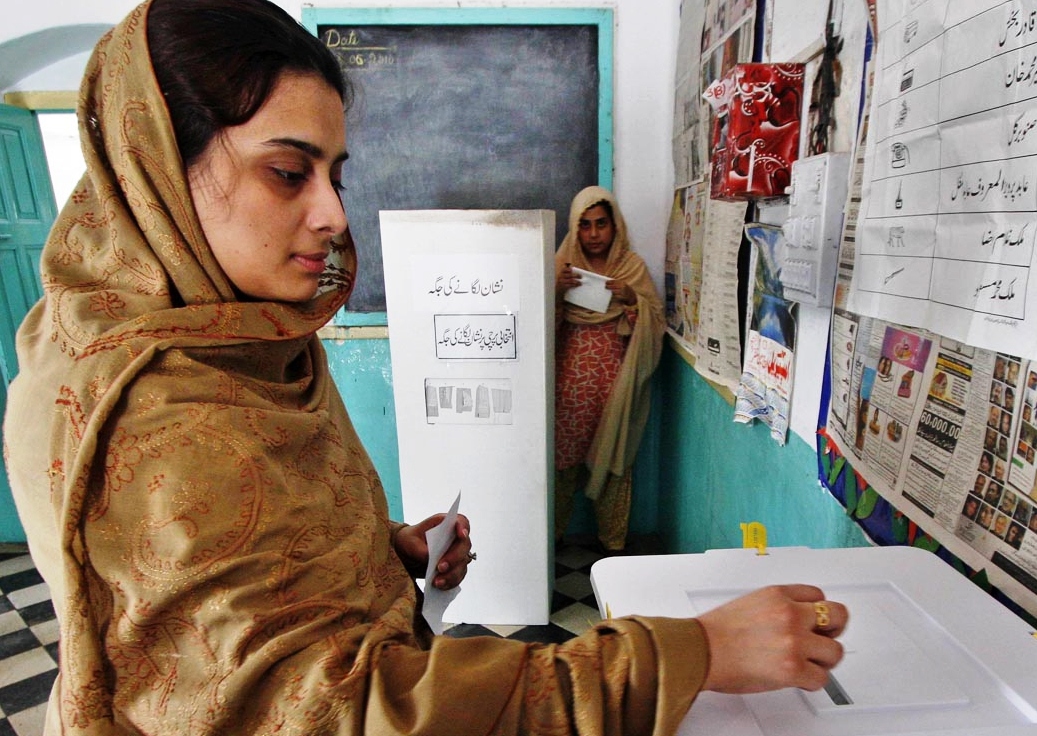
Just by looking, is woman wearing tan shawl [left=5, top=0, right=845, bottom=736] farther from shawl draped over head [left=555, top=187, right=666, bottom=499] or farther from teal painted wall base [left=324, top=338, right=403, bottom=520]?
teal painted wall base [left=324, top=338, right=403, bottom=520]

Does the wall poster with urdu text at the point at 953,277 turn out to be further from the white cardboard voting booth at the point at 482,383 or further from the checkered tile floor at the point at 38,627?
the checkered tile floor at the point at 38,627

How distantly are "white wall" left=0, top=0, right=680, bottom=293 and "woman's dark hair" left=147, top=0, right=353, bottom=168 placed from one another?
187 centimetres

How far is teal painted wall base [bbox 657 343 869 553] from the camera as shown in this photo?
1039 mm

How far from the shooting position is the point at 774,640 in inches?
16.5

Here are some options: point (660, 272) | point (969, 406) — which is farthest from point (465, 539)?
point (660, 272)

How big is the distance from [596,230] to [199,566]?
199cm

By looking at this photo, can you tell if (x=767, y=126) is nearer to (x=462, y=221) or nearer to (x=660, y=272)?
(x=462, y=221)

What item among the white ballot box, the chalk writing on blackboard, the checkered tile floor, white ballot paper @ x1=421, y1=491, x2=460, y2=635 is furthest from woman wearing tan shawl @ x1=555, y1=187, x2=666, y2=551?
the white ballot box

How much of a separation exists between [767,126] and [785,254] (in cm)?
22

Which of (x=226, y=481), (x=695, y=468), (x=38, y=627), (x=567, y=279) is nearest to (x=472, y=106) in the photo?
(x=567, y=279)

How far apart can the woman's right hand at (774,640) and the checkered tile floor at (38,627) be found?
1.43 m

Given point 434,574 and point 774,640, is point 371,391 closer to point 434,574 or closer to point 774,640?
point 434,574

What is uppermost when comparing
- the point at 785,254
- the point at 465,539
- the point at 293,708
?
the point at 785,254

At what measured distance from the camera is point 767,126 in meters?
1.03
